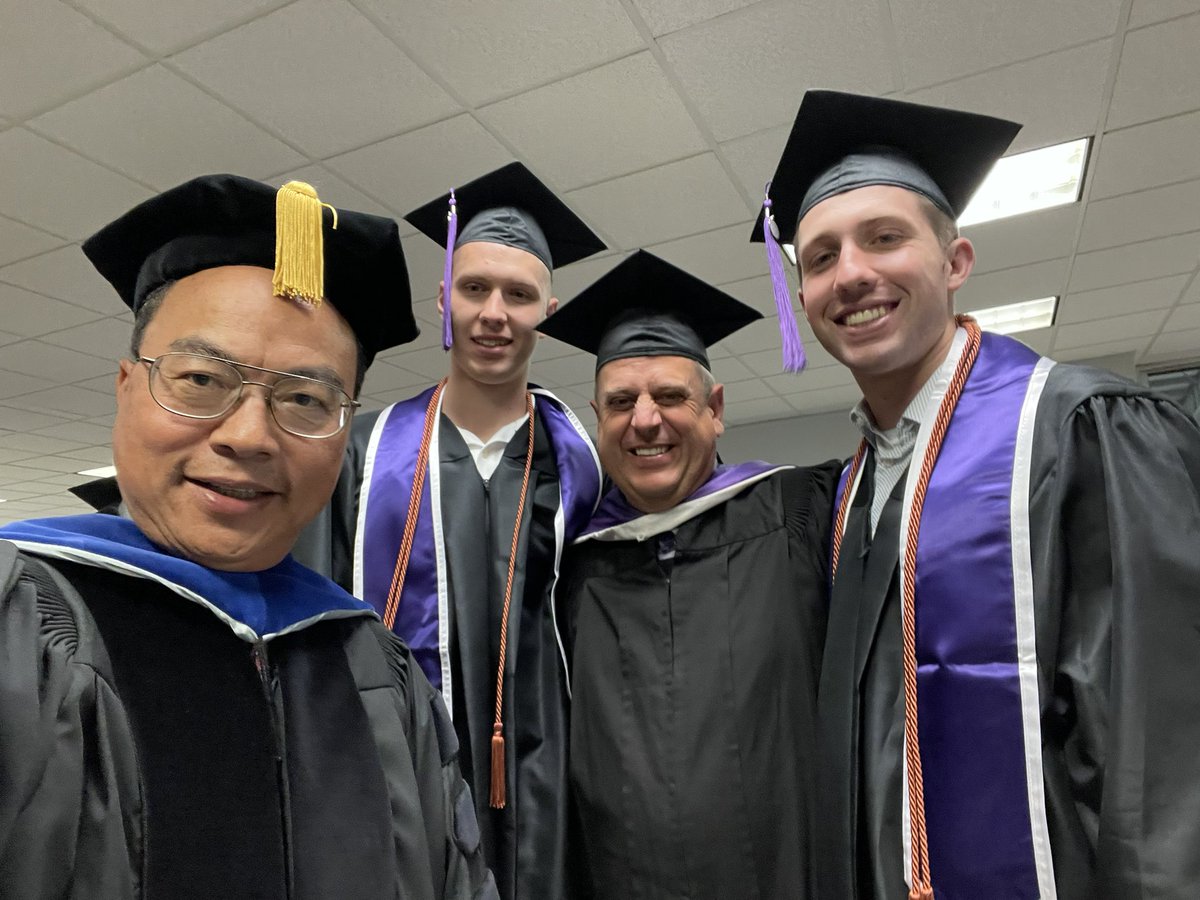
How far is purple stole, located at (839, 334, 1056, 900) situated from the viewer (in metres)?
0.99

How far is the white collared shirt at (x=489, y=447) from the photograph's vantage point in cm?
177

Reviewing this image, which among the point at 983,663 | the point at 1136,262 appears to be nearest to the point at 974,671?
the point at 983,663

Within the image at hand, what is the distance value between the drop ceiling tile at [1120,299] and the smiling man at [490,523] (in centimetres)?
440

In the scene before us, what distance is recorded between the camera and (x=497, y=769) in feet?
4.78

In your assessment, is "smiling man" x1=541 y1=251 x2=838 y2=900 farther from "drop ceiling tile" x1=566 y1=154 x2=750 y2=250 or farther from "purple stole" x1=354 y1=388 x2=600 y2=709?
"drop ceiling tile" x1=566 y1=154 x2=750 y2=250

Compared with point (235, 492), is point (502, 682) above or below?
below

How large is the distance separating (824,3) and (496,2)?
1.03m

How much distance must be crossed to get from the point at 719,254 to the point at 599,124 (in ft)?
4.24

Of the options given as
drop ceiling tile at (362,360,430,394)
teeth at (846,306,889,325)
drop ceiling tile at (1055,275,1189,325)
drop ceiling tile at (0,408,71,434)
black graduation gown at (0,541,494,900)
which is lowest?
black graduation gown at (0,541,494,900)

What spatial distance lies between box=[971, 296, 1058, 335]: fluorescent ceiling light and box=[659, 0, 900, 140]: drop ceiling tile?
9.15 feet

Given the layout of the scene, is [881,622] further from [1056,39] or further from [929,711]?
[1056,39]

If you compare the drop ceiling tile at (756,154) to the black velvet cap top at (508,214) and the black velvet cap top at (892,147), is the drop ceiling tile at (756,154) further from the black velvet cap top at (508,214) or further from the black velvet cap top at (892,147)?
the black velvet cap top at (892,147)

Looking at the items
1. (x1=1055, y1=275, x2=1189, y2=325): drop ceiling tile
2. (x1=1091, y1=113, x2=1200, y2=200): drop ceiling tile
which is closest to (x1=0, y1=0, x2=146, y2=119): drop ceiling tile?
(x1=1091, y1=113, x2=1200, y2=200): drop ceiling tile

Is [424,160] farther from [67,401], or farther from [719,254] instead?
[67,401]
